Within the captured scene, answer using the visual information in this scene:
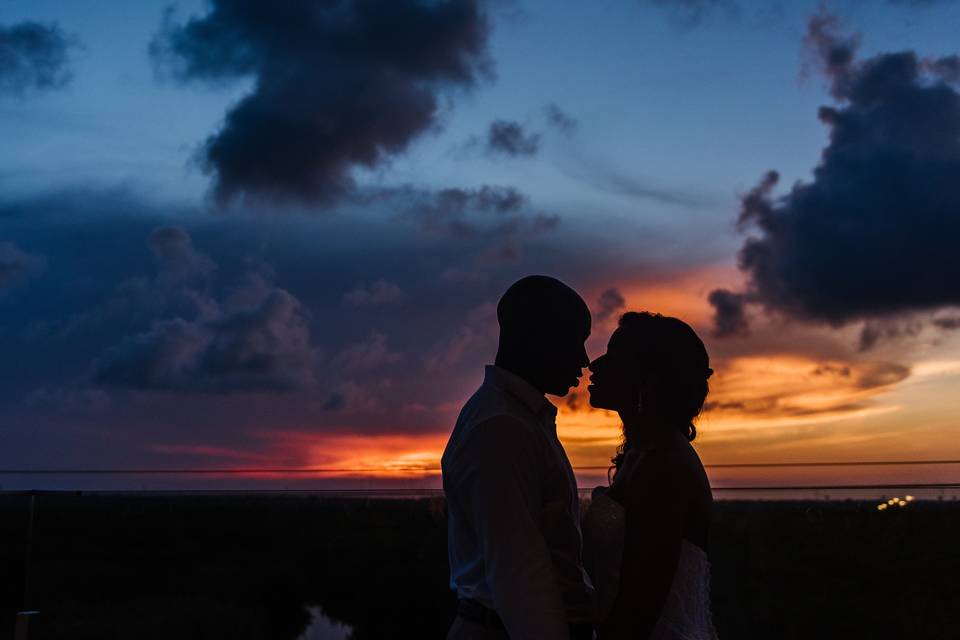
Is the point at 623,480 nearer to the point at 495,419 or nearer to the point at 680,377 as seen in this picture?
the point at 680,377

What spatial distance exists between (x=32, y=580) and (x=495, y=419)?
4.96m

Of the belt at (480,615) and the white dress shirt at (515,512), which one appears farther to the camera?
the belt at (480,615)

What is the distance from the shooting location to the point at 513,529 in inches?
72.6

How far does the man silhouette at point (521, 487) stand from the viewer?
183 cm

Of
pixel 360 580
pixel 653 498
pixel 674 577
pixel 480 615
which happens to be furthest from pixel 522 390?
pixel 360 580

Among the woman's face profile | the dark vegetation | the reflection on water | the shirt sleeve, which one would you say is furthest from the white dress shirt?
the reflection on water

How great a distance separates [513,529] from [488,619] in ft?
1.03

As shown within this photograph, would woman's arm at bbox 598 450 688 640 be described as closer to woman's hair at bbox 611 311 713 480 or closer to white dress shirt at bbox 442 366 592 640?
white dress shirt at bbox 442 366 592 640

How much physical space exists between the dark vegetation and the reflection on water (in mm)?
218

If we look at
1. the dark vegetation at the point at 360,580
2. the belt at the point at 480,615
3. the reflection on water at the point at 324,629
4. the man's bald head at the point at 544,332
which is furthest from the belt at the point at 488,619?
the reflection on water at the point at 324,629

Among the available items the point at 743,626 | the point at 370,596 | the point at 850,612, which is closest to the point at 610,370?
the point at 743,626

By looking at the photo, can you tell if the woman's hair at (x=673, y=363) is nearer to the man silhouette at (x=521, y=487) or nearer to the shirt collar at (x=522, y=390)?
the man silhouette at (x=521, y=487)

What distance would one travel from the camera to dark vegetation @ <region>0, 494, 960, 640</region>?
1011 centimetres

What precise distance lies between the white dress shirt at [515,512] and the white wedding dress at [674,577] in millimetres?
162
